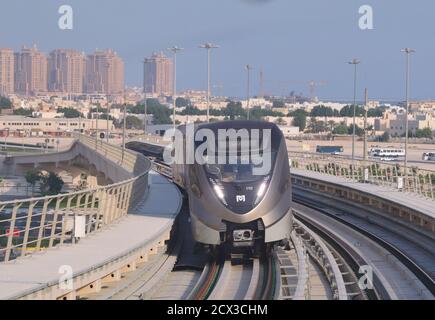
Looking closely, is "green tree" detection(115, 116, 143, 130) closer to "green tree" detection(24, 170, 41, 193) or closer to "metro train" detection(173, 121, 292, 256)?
"green tree" detection(24, 170, 41, 193)

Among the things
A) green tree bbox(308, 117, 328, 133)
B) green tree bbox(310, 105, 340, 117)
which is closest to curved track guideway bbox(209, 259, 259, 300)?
green tree bbox(308, 117, 328, 133)

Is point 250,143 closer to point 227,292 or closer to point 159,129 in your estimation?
point 227,292

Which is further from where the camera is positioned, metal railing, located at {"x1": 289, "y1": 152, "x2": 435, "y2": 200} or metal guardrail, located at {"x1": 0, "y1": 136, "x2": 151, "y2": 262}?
metal railing, located at {"x1": 289, "y1": 152, "x2": 435, "y2": 200}

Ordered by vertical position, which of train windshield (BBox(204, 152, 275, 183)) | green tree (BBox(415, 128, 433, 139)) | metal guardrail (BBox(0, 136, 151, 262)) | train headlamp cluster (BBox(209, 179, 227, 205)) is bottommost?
green tree (BBox(415, 128, 433, 139))

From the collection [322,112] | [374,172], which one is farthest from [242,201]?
[322,112]

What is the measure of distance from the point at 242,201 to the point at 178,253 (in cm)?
286

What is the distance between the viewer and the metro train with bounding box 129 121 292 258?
57.0 feet

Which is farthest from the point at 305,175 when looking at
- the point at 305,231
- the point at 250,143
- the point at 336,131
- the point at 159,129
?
the point at 336,131

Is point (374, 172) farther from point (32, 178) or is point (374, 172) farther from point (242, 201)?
point (32, 178)

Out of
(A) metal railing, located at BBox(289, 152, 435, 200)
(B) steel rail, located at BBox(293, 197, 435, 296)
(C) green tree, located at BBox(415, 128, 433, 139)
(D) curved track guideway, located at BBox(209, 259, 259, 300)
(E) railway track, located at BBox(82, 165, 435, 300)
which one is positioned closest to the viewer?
(E) railway track, located at BBox(82, 165, 435, 300)

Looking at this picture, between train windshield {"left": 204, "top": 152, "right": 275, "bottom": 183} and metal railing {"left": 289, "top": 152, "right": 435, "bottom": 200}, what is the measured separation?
1093 centimetres

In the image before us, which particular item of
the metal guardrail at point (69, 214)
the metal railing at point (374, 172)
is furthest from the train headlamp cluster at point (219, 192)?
the metal railing at point (374, 172)

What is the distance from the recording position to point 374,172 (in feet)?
138

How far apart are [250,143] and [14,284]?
7269mm
